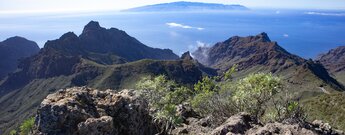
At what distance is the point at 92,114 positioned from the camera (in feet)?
124

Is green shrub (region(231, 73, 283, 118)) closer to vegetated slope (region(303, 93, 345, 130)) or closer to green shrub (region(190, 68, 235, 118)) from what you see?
green shrub (region(190, 68, 235, 118))

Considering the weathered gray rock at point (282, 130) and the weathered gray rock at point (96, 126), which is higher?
the weathered gray rock at point (282, 130)

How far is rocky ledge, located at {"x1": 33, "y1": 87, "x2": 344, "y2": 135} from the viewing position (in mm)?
32969

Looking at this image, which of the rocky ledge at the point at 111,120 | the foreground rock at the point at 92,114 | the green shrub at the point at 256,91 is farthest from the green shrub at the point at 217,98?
the foreground rock at the point at 92,114

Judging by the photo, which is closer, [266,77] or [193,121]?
[266,77]

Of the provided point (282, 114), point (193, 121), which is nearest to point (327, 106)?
point (193, 121)

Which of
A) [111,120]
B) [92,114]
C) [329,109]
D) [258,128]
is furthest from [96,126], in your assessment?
[329,109]

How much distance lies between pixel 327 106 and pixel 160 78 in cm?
7956

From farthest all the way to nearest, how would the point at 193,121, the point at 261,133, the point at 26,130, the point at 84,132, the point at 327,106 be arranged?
the point at 327,106 → the point at 193,121 → the point at 26,130 → the point at 84,132 → the point at 261,133

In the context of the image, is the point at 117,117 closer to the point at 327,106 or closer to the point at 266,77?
the point at 266,77

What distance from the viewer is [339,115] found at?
97625mm

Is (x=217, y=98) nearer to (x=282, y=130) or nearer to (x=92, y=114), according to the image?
(x=92, y=114)

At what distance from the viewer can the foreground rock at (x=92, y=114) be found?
34594 mm

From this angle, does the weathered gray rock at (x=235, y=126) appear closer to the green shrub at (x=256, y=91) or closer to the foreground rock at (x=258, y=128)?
the foreground rock at (x=258, y=128)
